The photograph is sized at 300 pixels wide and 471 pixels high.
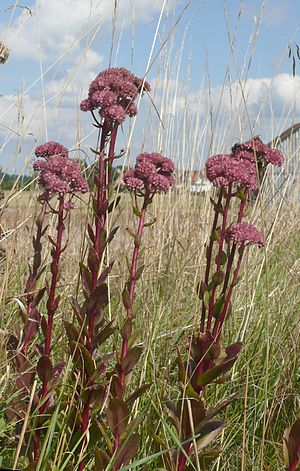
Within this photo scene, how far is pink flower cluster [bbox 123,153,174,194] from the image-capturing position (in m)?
1.63

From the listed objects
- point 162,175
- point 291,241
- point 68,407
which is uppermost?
point 162,175

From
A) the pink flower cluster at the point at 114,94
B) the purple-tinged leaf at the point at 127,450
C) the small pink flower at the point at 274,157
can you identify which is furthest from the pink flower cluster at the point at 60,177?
the purple-tinged leaf at the point at 127,450

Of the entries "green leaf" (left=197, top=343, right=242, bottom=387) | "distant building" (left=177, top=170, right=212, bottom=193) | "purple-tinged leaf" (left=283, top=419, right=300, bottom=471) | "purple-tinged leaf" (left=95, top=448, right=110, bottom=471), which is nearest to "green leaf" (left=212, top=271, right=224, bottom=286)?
"green leaf" (left=197, top=343, right=242, bottom=387)

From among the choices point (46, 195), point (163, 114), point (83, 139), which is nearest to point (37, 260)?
point (46, 195)

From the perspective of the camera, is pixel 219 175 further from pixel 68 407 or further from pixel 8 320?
pixel 8 320

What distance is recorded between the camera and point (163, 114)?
12.0 feet

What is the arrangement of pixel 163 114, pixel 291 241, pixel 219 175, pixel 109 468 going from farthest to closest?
1. pixel 291 241
2. pixel 163 114
3. pixel 219 175
4. pixel 109 468

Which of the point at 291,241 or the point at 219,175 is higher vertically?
the point at 219,175

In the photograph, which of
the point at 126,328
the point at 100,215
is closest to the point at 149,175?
the point at 100,215

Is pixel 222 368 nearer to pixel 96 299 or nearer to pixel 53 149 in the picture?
pixel 96 299

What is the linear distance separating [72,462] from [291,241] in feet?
10.3

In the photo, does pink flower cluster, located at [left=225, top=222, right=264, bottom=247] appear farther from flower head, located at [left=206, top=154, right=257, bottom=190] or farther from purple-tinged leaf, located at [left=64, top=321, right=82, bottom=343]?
purple-tinged leaf, located at [left=64, top=321, right=82, bottom=343]

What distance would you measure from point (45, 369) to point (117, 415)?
8.8 inches

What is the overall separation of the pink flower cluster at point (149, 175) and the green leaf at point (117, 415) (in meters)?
0.53
